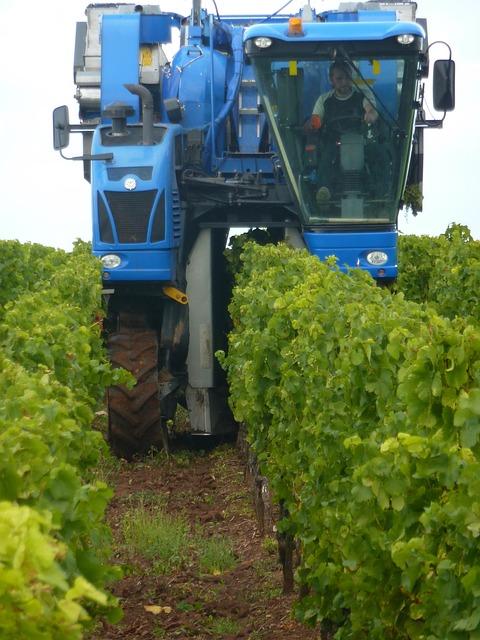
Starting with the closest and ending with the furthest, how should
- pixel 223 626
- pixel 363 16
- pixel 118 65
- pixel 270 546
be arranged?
pixel 223 626 → pixel 270 546 → pixel 118 65 → pixel 363 16

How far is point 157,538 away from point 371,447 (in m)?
4.19

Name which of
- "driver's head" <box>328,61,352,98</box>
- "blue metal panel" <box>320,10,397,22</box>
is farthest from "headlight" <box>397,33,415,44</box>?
"blue metal panel" <box>320,10,397,22</box>

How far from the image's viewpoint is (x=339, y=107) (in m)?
11.5

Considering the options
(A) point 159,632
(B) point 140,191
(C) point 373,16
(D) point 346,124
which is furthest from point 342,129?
(A) point 159,632

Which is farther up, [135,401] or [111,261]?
[111,261]

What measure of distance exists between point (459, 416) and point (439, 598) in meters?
0.57

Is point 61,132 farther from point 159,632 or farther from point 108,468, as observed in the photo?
point 159,632

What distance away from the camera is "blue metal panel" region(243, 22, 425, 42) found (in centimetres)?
1130

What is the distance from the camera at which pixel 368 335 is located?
5770mm

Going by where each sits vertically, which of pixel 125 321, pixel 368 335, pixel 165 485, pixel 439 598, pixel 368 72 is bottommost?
pixel 165 485

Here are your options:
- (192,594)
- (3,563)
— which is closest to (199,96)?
(192,594)

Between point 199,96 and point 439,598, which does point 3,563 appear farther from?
point 199,96

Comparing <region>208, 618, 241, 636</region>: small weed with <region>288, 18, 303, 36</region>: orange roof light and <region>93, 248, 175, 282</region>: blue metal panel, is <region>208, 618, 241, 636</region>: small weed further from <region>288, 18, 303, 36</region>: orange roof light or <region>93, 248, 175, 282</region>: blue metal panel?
<region>288, 18, 303, 36</region>: orange roof light

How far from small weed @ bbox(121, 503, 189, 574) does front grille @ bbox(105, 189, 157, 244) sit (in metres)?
2.66
